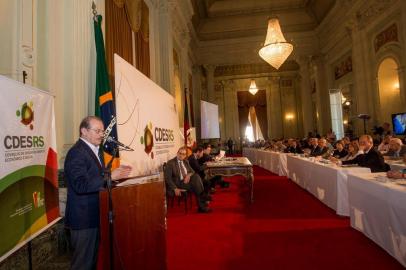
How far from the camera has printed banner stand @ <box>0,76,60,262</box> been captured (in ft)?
6.39

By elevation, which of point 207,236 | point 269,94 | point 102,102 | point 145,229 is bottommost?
point 207,236

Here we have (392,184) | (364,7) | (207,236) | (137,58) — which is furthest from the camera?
(364,7)

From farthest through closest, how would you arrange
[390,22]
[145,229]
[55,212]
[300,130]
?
[300,130] → [390,22] → [55,212] → [145,229]

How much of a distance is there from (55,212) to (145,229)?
2.96 feet

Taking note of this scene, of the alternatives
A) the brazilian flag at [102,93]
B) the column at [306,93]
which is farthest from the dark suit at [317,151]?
the column at [306,93]

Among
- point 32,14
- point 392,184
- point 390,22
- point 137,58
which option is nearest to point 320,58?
point 390,22

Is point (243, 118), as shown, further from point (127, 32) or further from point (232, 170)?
point (127, 32)

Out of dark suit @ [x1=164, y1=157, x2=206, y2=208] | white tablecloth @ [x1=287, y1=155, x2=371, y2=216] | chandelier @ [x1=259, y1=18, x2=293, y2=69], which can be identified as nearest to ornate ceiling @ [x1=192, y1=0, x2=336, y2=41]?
chandelier @ [x1=259, y1=18, x2=293, y2=69]

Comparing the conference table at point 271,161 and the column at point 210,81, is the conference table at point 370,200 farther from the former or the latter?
the column at point 210,81

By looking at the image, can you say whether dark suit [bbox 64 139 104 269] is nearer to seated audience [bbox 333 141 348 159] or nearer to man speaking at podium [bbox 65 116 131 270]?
man speaking at podium [bbox 65 116 131 270]

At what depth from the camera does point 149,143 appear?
4980mm

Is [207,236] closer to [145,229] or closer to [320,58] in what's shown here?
[145,229]

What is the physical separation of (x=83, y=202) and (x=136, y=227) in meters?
0.42

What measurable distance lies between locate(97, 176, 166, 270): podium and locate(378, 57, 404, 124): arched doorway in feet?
31.8
